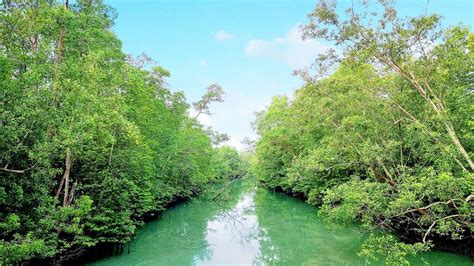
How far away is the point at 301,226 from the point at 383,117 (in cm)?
830

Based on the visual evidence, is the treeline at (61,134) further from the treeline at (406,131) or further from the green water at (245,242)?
the treeline at (406,131)

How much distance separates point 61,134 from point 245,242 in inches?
419

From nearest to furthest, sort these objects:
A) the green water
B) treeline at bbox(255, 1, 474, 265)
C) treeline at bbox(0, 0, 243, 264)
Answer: treeline at bbox(0, 0, 243, 264)
treeline at bbox(255, 1, 474, 265)
the green water

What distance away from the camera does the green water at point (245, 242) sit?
517 inches

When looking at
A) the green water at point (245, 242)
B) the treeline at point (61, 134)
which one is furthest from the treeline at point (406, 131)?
the treeline at point (61, 134)

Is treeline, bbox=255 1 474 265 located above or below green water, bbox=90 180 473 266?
above

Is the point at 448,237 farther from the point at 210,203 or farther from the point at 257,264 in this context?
the point at 210,203

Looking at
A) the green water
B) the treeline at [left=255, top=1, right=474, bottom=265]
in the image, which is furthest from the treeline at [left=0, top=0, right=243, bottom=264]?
the treeline at [left=255, top=1, right=474, bottom=265]

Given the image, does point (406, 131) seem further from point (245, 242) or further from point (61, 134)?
point (61, 134)

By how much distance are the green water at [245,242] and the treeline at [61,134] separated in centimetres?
210

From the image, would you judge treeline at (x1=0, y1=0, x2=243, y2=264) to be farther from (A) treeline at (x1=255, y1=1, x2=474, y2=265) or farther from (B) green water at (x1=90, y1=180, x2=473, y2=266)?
(A) treeline at (x1=255, y1=1, x2=474, y2=265)

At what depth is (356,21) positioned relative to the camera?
39.2 feet

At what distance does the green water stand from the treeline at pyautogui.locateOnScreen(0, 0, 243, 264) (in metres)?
2.10

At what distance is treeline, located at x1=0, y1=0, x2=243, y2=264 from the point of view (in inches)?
317
